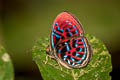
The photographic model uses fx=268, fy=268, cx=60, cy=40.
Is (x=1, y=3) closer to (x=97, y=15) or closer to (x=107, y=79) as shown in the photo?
(x=97, y=15)

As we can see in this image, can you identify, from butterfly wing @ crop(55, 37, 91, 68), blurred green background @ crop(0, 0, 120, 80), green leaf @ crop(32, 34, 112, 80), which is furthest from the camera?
blurred green background @ crop(0, 0, 120, 80)

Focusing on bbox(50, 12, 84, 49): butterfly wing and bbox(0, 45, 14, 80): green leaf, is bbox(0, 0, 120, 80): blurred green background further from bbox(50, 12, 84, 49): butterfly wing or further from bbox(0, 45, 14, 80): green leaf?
bbox(0, 45, 14, 80): green leaf

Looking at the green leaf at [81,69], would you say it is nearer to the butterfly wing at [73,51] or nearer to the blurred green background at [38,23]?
the butterfly wing at [73,51]

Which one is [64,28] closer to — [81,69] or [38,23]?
[81,69]

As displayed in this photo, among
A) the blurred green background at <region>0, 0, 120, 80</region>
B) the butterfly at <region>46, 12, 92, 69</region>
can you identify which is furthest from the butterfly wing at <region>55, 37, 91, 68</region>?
the blurred green background at <region>0, 0, 120, 80</region>

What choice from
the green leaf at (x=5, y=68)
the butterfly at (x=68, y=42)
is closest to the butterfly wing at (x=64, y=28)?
the butterfly at (x=68, y=42)

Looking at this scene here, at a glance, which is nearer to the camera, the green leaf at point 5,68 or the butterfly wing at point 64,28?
the green leaf at point 5,68

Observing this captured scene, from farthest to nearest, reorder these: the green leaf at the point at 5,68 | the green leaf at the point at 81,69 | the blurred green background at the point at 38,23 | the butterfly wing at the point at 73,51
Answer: the blurred green background at the point at 38,23 < the butterfly wing at the point at 73,51 < the green leaf at the point at 81,69 < the green leaf at the point at 5,68
